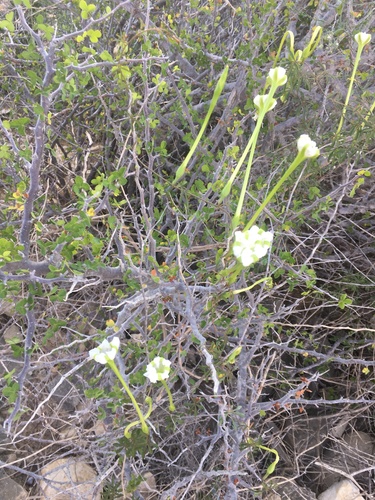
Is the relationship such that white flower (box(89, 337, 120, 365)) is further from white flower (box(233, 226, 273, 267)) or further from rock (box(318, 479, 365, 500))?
rock (box(318, 479, 365, 500))

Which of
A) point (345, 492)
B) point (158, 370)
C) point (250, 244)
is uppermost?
point (250, 244)

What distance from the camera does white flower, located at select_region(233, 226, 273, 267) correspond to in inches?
31.4

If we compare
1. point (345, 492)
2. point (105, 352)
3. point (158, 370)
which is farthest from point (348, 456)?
point (105, 352)

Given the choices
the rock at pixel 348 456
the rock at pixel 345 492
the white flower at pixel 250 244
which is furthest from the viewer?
the rock at pixel 348 456

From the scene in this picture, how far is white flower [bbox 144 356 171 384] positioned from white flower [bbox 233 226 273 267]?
275 millimetres

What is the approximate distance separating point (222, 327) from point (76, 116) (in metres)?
1.06

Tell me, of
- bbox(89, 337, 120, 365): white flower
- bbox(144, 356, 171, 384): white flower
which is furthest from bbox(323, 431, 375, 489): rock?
bbox(89, 337, 120, 365): white flower

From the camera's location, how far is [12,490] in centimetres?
144

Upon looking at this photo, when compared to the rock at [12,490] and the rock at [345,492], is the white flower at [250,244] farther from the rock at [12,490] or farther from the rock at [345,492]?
the rock at [12,490]

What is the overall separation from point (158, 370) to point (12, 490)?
862mm

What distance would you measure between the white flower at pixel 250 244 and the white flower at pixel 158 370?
0.27 meters

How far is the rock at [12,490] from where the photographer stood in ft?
4.71

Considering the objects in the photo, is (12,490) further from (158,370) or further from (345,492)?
(345,492)

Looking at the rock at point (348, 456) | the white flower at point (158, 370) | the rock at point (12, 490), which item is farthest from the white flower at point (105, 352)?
the rock at point (348, 456)
